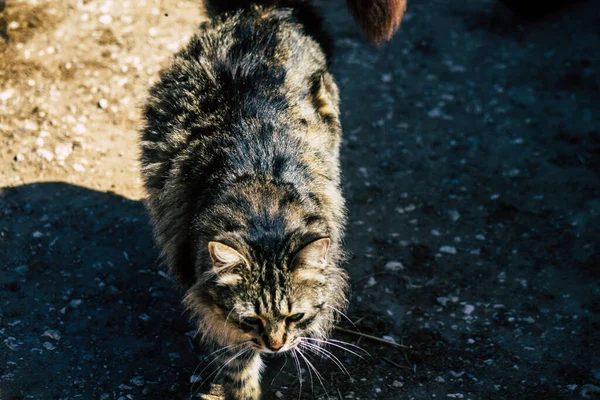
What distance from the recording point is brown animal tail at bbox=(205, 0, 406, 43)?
407 cm

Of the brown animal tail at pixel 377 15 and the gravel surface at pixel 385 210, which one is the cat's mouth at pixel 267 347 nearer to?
the gravel surface at pixel 385 210

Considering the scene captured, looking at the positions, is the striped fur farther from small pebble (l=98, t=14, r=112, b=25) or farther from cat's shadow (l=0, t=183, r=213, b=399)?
small pebble (l=98, t=14, r=112, b=25)

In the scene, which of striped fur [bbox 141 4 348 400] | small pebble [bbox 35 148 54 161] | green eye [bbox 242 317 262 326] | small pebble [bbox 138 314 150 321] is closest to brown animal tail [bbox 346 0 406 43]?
striped fur [bbox 141 4 348 400]

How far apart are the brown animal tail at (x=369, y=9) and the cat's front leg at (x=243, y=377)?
2039mm

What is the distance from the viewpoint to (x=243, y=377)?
11.4ft

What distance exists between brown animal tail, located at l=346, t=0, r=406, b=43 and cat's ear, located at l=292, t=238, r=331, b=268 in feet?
5.70

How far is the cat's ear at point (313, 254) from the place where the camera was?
292cm

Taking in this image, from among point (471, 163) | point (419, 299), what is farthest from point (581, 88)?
point (419, 299)

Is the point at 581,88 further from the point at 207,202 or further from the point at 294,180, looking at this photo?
the point at 207,202

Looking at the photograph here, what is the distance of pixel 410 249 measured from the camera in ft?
15.1

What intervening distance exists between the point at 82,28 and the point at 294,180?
3.39 m

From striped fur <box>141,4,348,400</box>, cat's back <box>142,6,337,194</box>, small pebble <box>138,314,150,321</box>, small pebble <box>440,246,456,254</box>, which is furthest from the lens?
small pebble <box>440,246,456,254</box>

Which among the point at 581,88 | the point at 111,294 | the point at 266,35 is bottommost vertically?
the point at 581,88

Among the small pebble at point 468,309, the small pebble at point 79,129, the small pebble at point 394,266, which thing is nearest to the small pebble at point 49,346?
the small pebble at point 79,129
